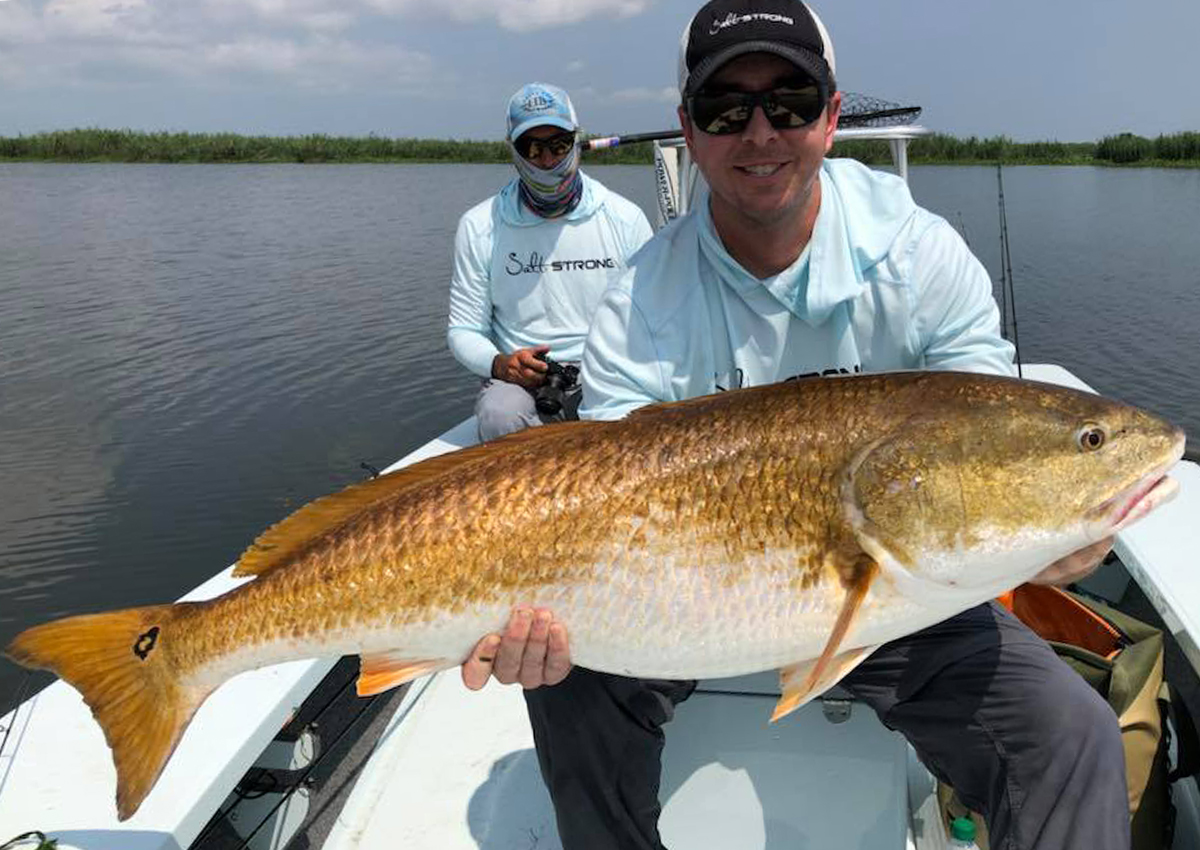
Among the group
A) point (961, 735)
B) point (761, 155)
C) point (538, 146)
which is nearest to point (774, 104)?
point (761, 155)

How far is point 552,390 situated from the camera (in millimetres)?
5035

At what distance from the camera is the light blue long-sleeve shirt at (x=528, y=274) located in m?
5.45

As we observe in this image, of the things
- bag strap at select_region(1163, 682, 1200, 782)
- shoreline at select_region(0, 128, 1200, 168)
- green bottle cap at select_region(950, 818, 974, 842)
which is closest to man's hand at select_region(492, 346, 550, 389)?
green bottle cap at select_region(950, 818, 974, 842)

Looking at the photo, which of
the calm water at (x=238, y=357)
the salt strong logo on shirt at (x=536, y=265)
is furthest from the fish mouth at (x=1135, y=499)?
the calm water at (x=238, y=357)

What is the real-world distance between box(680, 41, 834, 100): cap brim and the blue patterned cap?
10.1 ft

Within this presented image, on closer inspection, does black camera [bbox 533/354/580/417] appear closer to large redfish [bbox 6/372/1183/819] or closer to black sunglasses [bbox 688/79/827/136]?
black sunglasses [bbox 688/79/827/136]

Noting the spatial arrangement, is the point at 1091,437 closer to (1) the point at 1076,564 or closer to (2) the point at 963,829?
(1) the point at 1076,564

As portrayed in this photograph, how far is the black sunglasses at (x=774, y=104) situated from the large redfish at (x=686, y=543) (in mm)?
802

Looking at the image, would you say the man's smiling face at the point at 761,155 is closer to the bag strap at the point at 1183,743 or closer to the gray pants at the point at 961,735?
the gray pants at the point at 961,735

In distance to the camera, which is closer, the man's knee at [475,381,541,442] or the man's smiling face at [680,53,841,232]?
the man's smiling face at [680,53,841,232]

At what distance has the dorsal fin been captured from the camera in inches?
85.5

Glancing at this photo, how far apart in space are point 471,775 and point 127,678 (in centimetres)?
136

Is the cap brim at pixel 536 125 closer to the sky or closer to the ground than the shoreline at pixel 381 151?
closer to the ground

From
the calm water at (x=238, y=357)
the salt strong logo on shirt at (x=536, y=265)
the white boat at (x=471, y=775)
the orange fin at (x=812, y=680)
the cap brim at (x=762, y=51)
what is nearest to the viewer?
the orange fin at (x=812, y=680)
